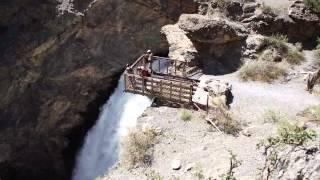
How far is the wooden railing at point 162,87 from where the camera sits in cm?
1761

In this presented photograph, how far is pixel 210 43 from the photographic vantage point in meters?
21.2

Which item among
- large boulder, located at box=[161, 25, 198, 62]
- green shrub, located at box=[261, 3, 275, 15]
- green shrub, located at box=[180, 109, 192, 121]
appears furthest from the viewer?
green shrub, located at box=[261, 3, 275, 15]

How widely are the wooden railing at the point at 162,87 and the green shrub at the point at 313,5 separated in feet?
24.5

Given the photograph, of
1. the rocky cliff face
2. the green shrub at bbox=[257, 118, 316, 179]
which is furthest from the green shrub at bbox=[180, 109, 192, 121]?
the rocky cliff face

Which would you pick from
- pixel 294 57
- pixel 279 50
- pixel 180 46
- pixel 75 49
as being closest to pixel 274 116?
pixel 294 57

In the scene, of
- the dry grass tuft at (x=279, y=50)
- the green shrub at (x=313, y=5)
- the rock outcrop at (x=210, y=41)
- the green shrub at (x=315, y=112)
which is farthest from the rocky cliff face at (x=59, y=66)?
the green shrub at (x=315, y=112)

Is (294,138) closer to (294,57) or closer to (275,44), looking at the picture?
(294,57)

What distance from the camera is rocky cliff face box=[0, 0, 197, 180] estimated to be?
25.6 metres

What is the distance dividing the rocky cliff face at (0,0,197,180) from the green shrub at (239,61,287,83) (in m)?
6.38

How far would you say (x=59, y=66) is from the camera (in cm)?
2681

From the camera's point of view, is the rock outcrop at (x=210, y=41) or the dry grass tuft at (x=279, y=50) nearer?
the dry grass tuft at (x=279, y=50)

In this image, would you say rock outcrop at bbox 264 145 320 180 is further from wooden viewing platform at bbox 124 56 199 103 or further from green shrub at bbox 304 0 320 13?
green shrub at bbox 304 0 320 13

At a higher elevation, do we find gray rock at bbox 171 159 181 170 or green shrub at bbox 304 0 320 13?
green shrub at bbox 304 0 320 13

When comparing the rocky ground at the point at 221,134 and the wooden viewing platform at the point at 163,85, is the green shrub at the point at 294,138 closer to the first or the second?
the rocky ground at the point at 221,134
